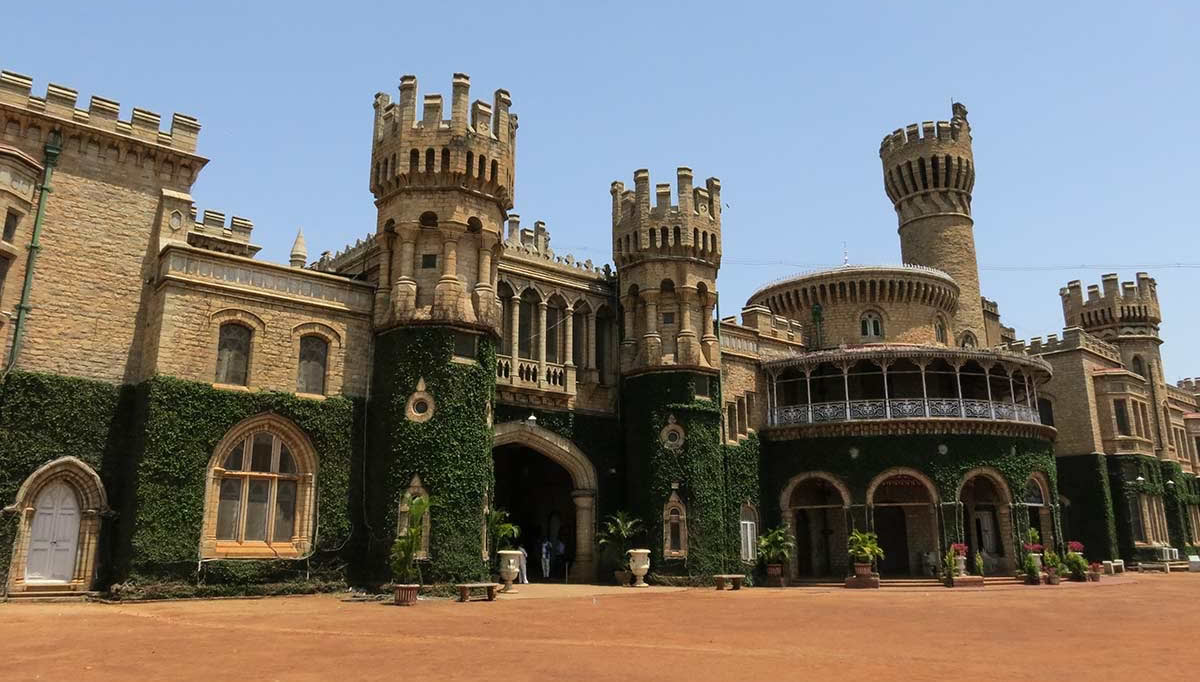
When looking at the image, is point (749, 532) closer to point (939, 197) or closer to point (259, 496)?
point (259, 496)

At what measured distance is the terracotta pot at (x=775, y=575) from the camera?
3328 cm

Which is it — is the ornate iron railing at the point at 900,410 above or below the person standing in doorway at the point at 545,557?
above

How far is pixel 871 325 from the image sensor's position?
41.6 meters

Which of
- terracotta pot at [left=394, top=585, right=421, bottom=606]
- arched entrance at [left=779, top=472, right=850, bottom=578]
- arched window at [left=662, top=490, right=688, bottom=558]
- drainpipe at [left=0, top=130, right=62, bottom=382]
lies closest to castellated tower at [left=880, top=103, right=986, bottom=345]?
arched entrance at [left=779, top=472, right=850, bottom=578]

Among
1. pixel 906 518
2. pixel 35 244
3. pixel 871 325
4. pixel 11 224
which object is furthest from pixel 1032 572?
pixel 11 224

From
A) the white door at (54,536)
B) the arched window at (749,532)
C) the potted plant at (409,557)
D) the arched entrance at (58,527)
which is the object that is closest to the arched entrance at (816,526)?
the arched window at (749,532)

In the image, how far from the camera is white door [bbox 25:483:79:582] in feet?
71.6

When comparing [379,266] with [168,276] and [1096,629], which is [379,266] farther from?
[1096,629]

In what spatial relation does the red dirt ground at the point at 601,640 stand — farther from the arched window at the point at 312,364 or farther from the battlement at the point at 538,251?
the battlement at the point at 538,251

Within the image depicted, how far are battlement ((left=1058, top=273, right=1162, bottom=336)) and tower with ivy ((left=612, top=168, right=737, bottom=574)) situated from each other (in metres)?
33.2

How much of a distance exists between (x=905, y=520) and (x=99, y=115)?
108 ft

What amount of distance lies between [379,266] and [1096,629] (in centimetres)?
2187

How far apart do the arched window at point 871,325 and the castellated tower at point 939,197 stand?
8709mm

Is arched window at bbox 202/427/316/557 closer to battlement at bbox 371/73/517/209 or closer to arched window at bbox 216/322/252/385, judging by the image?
arched window at bbox 216/322/252/385
